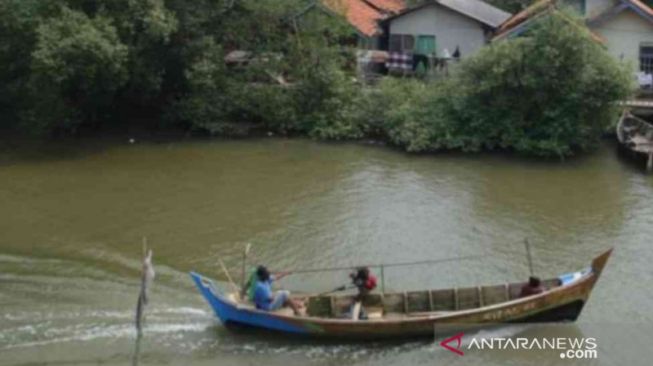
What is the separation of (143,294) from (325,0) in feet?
74.4

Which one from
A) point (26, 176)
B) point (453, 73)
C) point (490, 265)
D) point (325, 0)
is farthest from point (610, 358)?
point (325, 0)

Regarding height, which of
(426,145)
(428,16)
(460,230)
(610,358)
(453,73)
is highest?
(428,16)

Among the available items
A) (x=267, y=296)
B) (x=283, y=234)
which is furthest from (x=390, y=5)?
(x=267, y=296)

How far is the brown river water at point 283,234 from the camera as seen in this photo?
17.2 metres

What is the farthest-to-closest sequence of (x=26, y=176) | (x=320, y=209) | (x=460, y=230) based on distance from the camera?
(x=26, y=176) → (x=320, y=209) → (x=460, y=230)

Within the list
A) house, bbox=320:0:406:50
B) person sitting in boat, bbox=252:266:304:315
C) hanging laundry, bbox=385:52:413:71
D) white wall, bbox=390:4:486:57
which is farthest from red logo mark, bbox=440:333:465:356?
white wall, bbox=390:4:486:57

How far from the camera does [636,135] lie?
31359 millimetres

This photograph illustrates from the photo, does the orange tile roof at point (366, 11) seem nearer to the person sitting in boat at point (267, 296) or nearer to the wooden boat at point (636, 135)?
the wooden boat at point (636, 135)

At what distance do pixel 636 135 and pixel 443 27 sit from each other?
10.2m

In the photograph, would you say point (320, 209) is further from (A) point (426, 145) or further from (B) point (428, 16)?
(B) point (428, 16)

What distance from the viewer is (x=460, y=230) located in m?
23.6

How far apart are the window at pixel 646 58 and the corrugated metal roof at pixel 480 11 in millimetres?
5902

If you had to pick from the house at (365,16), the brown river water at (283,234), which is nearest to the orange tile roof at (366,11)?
the house at (365,16)

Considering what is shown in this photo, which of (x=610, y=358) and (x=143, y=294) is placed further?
(x=610, y=358)
